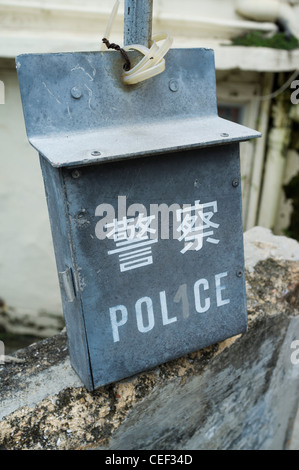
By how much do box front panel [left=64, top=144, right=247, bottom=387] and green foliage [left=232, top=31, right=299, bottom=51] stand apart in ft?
7.10

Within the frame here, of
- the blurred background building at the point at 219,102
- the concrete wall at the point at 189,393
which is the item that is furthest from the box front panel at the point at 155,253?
the blurred background building at the point at 219,102

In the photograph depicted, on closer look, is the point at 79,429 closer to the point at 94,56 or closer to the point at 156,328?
the point at 156,328

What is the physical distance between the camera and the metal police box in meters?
1.05

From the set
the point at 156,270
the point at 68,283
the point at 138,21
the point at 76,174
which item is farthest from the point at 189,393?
the point at 138,21

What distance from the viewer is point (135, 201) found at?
1129 mm

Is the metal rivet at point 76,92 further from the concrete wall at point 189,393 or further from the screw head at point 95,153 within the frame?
the concrete wall at point 189,393

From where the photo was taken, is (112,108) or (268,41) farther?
(268,41)

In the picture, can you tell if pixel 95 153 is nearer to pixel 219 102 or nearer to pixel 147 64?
pixel 147 64

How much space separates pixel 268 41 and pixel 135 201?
2503 millimetres

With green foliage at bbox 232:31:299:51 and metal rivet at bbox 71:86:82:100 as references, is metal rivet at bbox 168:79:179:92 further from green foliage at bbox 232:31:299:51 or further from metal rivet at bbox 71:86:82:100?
green foliage at bbox 232:31:299:51

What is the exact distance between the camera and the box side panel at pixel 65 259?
1.07 metres

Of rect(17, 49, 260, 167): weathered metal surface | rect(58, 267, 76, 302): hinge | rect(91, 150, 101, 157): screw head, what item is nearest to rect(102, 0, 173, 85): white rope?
rect(17, 49, 260, 167): weathered metal surface

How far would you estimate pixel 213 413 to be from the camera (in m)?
1.57

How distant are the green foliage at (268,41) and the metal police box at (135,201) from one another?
2060 millimetres
